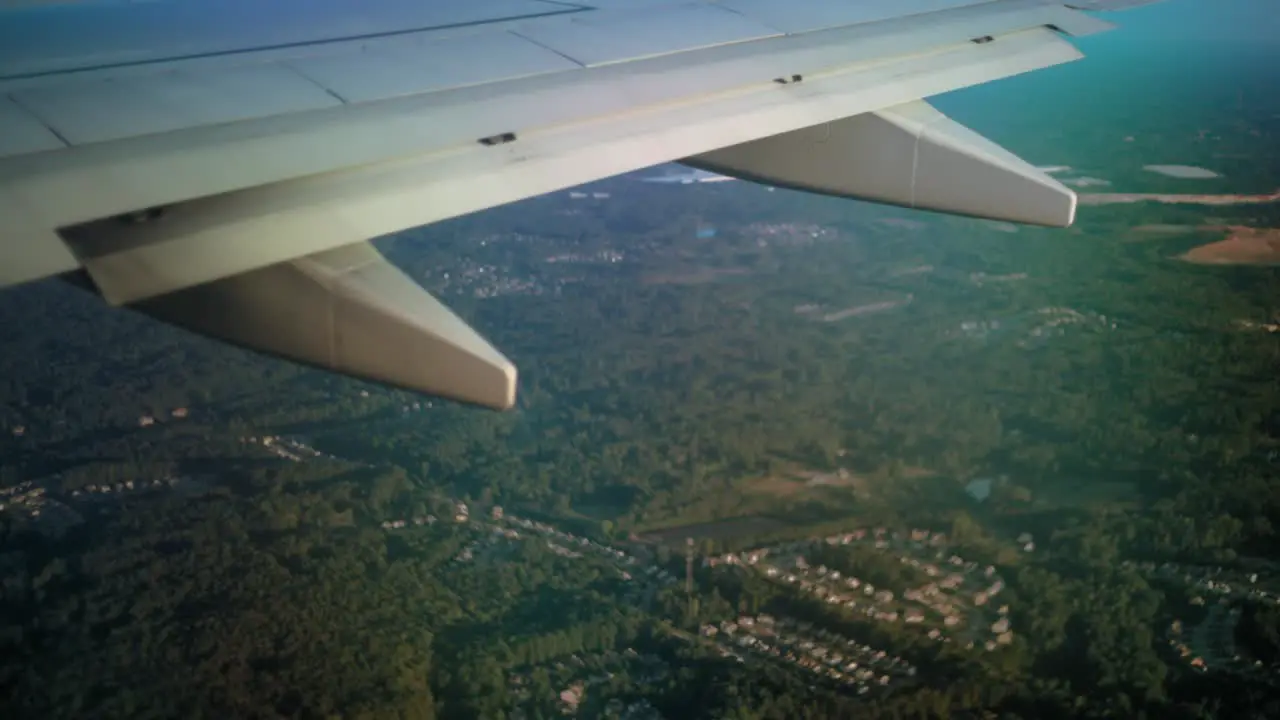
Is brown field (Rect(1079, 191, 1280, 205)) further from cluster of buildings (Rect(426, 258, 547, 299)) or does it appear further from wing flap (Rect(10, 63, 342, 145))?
wing flap (Rect(10, 63, 342, 145))

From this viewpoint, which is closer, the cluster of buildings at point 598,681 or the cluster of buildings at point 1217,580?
the cluster of buildings at point 598,681

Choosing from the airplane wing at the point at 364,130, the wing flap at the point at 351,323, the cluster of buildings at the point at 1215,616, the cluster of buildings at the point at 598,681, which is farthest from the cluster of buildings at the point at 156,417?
the cluster of buildings at the point at 1215,616

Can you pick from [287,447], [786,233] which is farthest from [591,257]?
[287,447]

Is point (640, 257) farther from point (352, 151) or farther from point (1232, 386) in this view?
point (352, 151)

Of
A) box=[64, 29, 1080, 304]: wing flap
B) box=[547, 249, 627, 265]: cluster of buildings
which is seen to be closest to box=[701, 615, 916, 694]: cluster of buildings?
box=[64, 29, 1080, 304]: wing flap

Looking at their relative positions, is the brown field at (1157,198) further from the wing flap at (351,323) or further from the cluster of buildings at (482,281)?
the wing flap at (351,323)

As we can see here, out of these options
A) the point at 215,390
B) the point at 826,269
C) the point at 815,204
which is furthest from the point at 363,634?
the point at 815,204

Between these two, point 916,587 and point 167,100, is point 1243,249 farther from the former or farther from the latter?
point 167,100
